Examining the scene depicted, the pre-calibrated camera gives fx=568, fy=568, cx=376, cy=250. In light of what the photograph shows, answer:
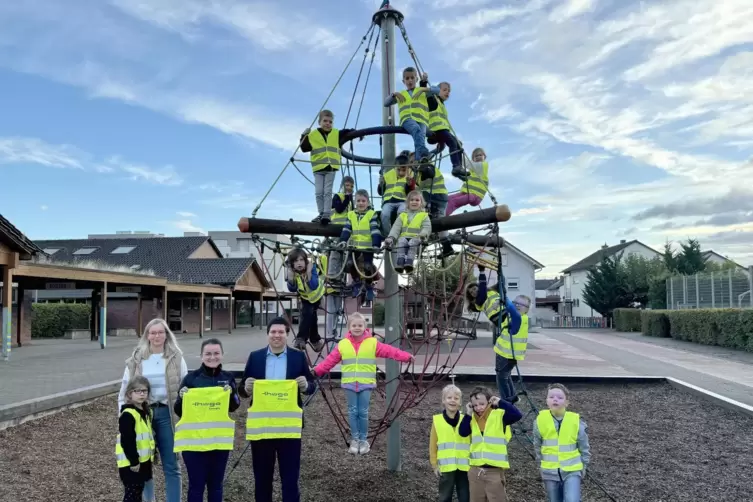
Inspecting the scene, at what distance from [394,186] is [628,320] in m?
31.4

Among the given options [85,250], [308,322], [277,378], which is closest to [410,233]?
[277,378]

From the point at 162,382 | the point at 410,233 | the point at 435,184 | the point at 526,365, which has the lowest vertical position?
the point at 526,365

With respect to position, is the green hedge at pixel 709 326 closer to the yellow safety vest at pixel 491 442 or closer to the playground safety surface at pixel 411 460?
the playground safety surface at pixel 411 460

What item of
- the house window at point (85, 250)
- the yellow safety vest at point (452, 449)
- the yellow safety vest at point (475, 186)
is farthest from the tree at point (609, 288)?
the yellow safety vest at point (452, 449)

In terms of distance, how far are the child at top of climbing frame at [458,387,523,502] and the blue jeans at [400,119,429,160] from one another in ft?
7.82

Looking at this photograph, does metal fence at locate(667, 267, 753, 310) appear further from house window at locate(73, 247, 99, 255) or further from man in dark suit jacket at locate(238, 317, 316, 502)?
house window at locate(73, 247, 99, 255)

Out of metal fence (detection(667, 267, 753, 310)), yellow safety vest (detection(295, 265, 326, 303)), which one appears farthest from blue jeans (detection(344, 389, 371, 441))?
metal fence (detection(667, 267, 753, 310))

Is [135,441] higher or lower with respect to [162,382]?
lower

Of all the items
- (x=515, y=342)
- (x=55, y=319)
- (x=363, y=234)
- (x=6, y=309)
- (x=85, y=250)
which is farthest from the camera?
(x=85, y=250)

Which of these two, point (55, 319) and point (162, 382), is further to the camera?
point (55, 319)

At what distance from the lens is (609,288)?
4022cm

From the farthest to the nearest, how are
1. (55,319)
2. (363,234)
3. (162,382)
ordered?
(55,319) → (363,234) → (162,382)

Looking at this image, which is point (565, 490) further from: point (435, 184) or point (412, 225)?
point (435, 184)

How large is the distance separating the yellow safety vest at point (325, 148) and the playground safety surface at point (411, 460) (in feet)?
8.62
